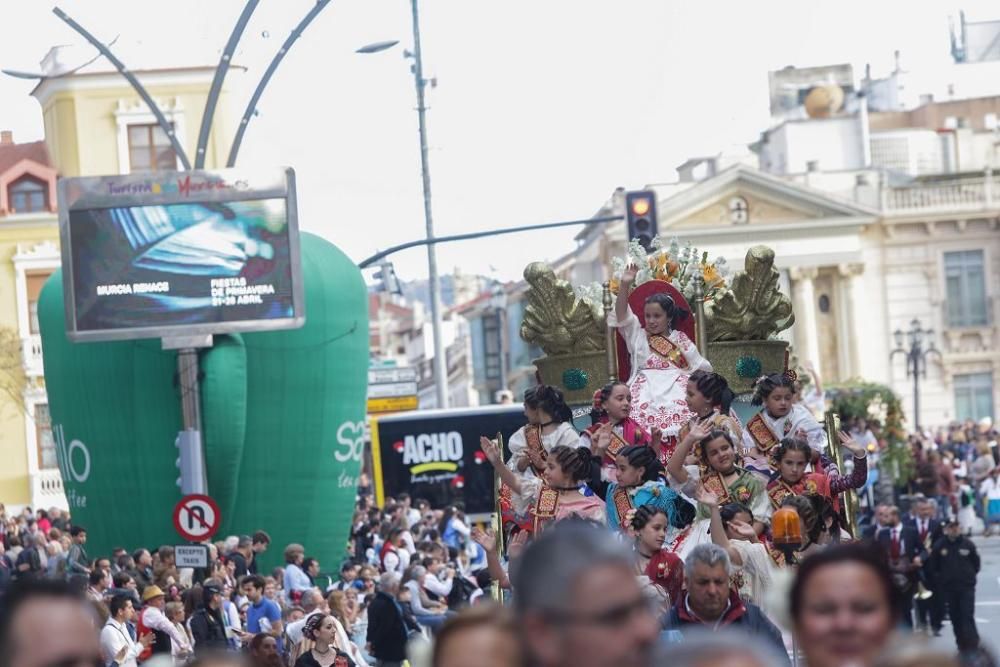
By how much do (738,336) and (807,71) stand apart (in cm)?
7560

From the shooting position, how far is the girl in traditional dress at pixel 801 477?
1196 centimetres

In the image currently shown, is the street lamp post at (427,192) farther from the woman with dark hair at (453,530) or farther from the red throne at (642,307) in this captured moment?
the red throne at (642,307)

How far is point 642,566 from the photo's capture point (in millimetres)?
10109

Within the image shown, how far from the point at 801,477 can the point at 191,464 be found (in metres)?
14.9

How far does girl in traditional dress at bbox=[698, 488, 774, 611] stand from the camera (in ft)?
33.7

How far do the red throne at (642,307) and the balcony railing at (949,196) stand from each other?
6125 cm

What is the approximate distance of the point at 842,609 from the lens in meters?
4.47

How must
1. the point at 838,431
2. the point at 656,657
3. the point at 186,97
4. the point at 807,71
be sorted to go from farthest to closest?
the point at 807,71
the point at 186,97
the point at 838,431
the point at 656,657

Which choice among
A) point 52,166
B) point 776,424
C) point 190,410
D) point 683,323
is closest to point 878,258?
point 52,166

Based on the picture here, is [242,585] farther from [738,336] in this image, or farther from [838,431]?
[838,431]

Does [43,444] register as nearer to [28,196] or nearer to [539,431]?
[28,196]

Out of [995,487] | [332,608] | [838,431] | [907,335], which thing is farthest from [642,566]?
[907,335]

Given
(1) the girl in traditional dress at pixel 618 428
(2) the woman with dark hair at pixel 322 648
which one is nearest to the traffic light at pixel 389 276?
(2) the woman with dark hair at pixel 322 648

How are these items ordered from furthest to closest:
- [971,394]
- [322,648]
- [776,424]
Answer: [971,394]
[322,648]
[776,424]
